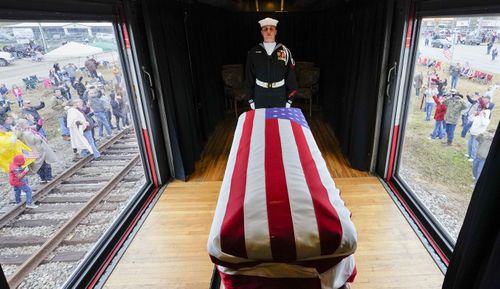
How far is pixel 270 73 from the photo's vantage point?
3258mm

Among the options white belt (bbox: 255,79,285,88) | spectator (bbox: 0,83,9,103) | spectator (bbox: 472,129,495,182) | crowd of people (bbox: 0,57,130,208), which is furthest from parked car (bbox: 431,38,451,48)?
spectator (bbox: 0,83,9,103)

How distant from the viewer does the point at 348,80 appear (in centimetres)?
348

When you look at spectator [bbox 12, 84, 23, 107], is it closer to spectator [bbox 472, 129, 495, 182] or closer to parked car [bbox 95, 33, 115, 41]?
parked car [bbox 95, 33, 115, 41]

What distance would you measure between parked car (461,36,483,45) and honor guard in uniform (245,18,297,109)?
5.42 feet

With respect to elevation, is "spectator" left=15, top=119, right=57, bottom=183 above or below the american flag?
below

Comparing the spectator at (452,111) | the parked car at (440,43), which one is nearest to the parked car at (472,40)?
the parked car at (440,43)

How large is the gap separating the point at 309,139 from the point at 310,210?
710mm

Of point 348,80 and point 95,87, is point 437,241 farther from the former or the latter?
point 95,87

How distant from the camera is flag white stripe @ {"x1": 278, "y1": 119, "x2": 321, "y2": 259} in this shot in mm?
890

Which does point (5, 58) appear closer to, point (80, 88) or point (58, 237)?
point (80, 88)

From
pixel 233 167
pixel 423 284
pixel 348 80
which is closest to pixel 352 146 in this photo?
pixel 348 80

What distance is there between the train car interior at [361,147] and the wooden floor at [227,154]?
0.08 feet

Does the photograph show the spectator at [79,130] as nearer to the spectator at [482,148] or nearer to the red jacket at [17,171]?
the red jacket at [17,171]

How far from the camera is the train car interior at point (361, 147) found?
162 cm
